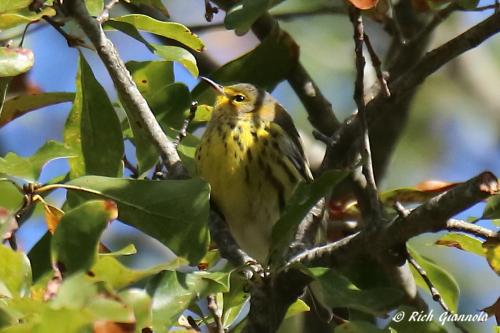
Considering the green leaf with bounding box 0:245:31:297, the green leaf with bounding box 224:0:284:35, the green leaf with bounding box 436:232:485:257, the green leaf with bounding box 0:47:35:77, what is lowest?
the green leaf with bounding box 436:232:485:257

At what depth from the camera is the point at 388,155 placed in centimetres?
398

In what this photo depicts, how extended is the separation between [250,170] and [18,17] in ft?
3.85

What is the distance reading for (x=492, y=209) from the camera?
2.35 metres

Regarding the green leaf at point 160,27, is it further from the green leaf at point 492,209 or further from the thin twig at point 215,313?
the green leaf at point 492,209

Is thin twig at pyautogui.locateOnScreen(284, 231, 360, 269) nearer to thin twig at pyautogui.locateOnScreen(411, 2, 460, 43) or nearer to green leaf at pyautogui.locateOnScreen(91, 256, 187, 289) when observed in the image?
green leaf at pyautogui.locateOnScreen(91, 256, 187, 289)

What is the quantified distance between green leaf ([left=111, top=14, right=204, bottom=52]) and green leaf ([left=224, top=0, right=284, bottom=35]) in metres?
0.22

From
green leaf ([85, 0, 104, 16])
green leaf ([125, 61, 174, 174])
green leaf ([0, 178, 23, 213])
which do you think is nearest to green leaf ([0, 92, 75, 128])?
green leaf ([125, 61, 174, 174])

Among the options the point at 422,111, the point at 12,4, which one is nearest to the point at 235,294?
the point at 12,4

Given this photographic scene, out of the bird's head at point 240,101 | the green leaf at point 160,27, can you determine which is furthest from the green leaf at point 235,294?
the bird's head at point 240,101

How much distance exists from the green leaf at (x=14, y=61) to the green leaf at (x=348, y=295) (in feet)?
2.67

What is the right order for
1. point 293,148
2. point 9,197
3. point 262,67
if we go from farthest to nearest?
1. point 293,148
2. point 262,67
3. point 9,197

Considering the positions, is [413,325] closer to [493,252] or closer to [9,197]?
[493,252]

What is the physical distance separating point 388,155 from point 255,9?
1.62 meters

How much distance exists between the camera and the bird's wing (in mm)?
3504
